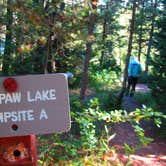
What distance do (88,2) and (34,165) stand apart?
3.01m

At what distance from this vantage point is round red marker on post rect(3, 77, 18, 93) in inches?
71.3

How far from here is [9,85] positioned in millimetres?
1818

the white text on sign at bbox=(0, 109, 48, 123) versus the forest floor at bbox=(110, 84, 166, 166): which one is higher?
the white text on sign at bbox=(0, 109, 48, 123)

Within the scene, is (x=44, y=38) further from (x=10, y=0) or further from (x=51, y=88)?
(x=51, y=88)

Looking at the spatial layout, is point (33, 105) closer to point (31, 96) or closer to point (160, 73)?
point (31, 96)

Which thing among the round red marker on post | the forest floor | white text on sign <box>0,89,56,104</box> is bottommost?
the forest floor

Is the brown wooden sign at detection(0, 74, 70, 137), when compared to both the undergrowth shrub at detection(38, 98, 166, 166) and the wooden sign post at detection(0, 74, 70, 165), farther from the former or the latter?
the undergrowth shrub at detection(38, 98, 166, 166)

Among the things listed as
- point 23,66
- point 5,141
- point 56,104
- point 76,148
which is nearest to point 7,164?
point 5,141

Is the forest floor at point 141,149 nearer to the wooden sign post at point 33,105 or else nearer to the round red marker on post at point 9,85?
the wooden sign post at point 33,105

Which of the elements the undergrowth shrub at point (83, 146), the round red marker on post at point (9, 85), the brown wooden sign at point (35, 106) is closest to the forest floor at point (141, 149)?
the undergrowth shrub at point (83, 146)

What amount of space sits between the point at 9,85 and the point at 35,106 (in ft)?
0.55

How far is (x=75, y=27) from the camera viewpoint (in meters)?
4.47

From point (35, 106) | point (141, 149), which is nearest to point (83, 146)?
point (35, 106)

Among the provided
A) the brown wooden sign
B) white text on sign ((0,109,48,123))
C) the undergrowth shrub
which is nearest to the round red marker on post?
the brown wooden sign
